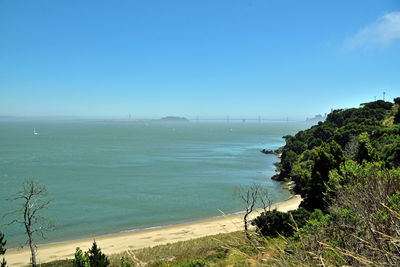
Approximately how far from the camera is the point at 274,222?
24.6 meters

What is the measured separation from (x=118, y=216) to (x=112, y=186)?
16.5 m

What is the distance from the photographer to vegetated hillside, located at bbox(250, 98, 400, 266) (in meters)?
3.53

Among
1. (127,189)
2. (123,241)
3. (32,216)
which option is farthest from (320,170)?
(127,189)

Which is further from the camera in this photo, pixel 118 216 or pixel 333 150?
pixel 118 216

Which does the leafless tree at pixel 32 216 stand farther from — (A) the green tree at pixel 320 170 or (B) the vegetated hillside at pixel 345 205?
(A) the green tree at pixel 320 170

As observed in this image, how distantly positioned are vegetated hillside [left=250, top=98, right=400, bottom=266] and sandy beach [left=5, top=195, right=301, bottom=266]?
851 centimetres

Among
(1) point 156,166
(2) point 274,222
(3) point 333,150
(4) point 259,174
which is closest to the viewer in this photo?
(2) point 274,222

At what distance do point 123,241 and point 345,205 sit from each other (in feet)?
89.5

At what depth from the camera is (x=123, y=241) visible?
3189 cm

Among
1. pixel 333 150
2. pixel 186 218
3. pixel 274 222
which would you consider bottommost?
pixel 186 218

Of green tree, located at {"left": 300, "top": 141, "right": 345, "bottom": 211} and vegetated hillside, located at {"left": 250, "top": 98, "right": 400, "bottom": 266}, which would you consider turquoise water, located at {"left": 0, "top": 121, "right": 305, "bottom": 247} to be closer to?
vegetated hillside, located at {"left": 250, "top": 98, "right": 400, "bottom": 266}

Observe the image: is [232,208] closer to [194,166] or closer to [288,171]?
[288,171]

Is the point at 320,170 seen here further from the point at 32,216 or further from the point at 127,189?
the point at 127,189

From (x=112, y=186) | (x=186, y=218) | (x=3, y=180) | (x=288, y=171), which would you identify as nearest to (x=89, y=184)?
(x=112, y=186)
